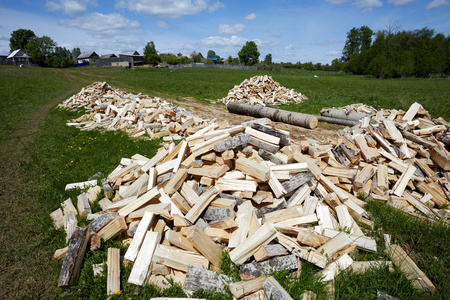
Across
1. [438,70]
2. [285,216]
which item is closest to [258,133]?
[285,216]

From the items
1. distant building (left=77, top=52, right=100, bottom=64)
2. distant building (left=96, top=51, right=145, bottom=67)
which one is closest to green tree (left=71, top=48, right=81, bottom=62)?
distant building (left=77, top=52, right=100, bottom=64)

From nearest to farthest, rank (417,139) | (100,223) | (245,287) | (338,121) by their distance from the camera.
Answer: (245,287) → (100,223) → (417,139) → (338,121)

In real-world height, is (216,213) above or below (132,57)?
below

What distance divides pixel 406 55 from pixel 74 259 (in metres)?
70.1

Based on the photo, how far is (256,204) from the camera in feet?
13.3

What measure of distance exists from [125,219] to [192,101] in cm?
1457

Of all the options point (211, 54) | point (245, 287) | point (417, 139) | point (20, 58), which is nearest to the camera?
point (245, 287)

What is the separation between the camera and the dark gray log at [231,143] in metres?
4.36

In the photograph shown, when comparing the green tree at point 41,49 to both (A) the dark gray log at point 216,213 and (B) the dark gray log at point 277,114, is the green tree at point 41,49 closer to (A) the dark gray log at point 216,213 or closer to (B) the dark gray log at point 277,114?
(B) the dark gray log at point 277,114

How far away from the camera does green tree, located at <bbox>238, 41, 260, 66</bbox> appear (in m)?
100

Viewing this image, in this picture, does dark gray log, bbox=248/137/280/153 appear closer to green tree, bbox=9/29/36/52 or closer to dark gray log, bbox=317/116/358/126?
dark gray log, bbox=317/116/358/126

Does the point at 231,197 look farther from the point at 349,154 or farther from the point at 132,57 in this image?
the point at 132,57

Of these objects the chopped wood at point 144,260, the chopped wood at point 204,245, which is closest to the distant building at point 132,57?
the chopped wood at point 144,260

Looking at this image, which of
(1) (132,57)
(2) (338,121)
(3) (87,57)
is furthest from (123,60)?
(2) (338,121)
